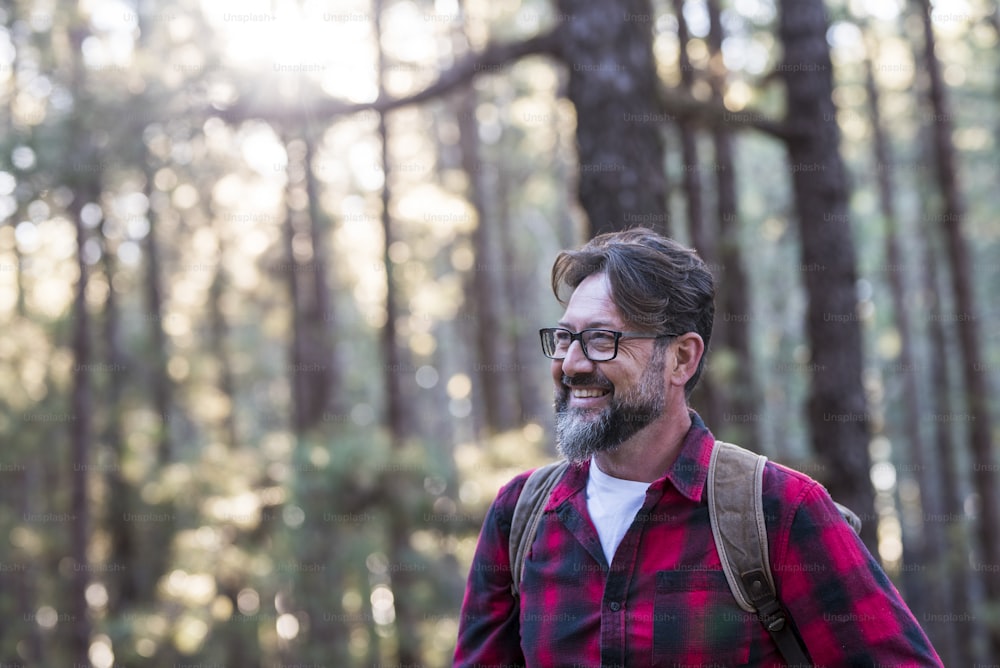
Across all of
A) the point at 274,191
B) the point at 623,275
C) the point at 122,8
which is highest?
the point at 122,8

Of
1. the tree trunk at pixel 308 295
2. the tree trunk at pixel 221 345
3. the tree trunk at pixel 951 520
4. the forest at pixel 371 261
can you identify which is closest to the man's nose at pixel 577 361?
the forest at pixel 371 261

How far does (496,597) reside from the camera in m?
2.74

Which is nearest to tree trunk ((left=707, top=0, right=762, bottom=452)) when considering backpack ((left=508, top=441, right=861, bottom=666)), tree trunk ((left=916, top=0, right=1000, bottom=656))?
tree trunk ((left=916, top=0, right=1000, bottom=656))

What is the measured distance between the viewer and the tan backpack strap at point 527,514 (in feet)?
8.86

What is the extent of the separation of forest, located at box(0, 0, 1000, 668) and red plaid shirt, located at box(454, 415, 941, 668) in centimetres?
354

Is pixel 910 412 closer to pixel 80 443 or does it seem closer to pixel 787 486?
pixel 80 443

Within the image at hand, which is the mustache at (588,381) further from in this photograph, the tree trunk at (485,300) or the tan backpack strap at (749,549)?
the tree trunk at (485,300)

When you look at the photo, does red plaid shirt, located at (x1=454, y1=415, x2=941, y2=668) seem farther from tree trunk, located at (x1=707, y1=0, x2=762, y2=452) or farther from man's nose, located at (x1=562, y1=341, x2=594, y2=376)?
tree trunk, located at (x1=707, y1=0, x2=762, y2=452)

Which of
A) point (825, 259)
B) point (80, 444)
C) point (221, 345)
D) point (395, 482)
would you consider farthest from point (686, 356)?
point (221, 345)

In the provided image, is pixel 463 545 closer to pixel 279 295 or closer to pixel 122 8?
pixel 122 8

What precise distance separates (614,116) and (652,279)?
3771 mm

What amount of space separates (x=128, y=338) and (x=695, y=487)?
18448 mm

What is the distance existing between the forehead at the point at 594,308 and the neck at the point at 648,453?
0.30 meters

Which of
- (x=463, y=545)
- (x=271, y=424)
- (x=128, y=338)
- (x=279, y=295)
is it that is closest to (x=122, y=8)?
(x=128, y=338)
